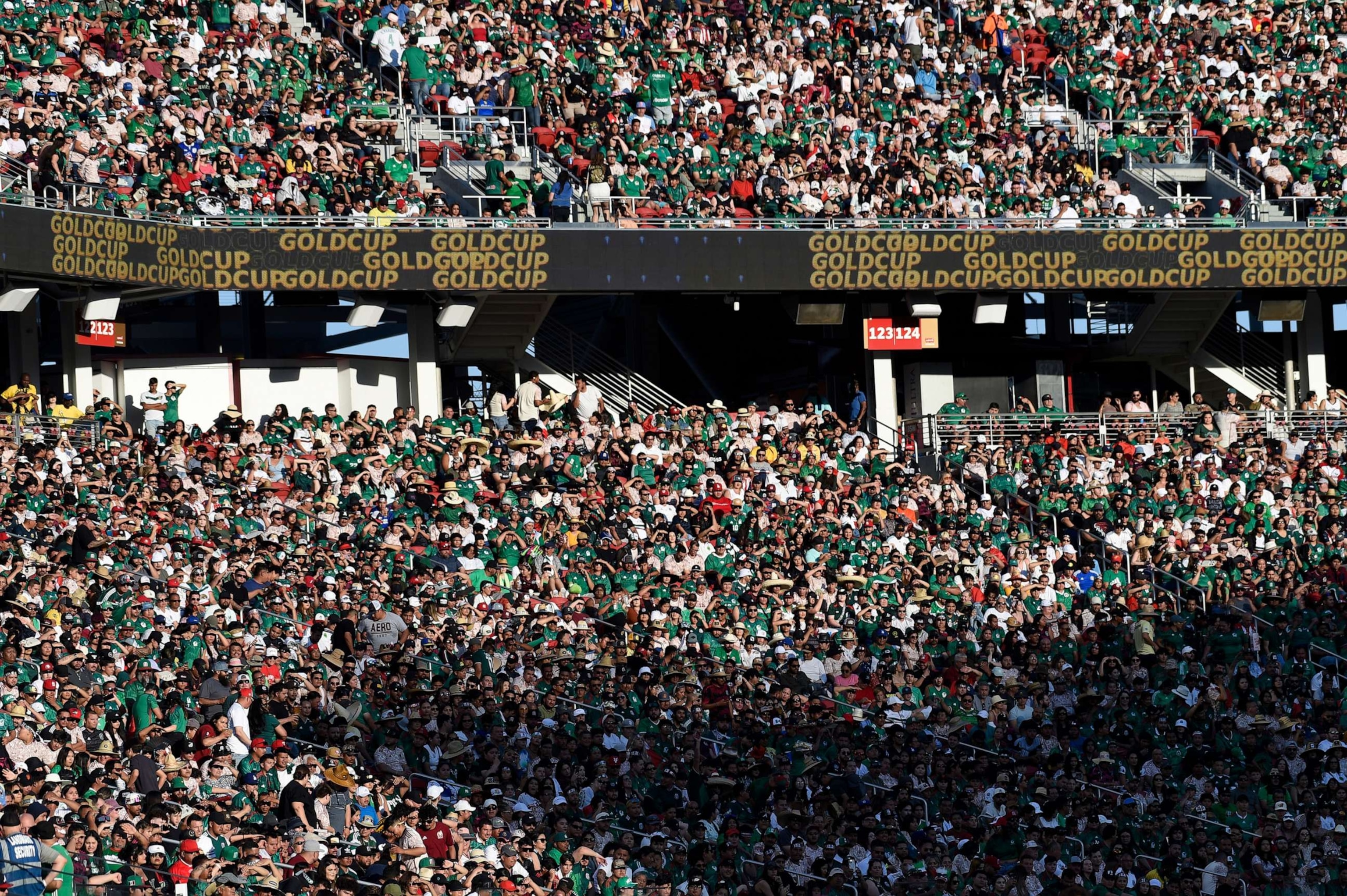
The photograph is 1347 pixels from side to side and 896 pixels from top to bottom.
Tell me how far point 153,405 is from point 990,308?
10.7 meters

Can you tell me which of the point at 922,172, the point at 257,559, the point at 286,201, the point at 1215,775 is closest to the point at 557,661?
the point at 257,559

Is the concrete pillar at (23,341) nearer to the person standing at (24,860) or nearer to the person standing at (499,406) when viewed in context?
the person standing at (499,406)

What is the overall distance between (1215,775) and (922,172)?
1088cm

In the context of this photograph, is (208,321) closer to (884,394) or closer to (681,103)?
(681,103)

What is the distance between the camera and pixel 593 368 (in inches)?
1277

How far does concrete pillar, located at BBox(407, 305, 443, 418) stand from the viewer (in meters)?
30.8

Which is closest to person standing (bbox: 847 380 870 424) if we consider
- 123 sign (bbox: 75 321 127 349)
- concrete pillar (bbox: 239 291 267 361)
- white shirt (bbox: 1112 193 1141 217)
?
white shirt (bbox: 1112 193 1141 217)

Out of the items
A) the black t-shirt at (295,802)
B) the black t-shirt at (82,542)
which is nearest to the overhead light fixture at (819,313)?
the black t-shirt at (82,542)

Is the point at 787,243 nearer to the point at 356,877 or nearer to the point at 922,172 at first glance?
the point at 922,172

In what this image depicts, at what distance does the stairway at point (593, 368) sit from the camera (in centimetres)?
3212

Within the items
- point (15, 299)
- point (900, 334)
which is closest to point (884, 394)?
A: point (900, 334)

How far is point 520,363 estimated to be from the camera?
31.7m

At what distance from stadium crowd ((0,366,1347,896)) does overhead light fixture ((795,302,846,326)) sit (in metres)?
1.42

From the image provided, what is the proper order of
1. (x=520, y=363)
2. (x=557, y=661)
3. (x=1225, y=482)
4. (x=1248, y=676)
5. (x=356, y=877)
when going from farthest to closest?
(x=520, y=363) → (x=1225, y=482) → (x=1248, y=676) → (x=557, y=661) → (x=356, y=877)
